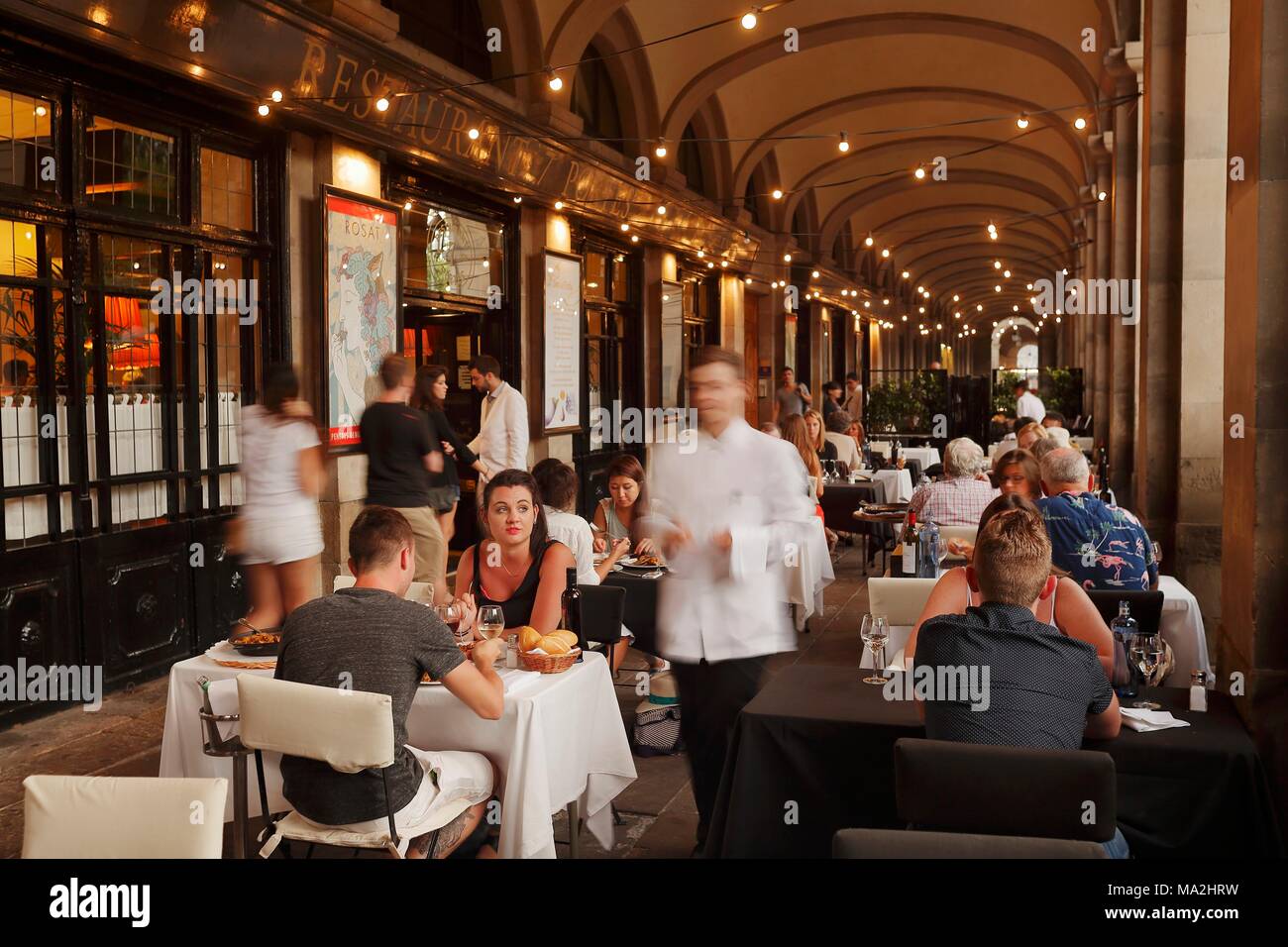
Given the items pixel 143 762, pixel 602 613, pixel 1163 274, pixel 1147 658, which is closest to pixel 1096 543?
pixel 1147 658

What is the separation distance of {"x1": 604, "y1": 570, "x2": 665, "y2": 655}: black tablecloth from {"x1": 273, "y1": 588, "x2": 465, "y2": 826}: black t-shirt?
2.32 metres

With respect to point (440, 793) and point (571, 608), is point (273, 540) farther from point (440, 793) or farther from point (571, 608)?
point (440, 793)

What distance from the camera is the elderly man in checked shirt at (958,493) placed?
22.2 ft

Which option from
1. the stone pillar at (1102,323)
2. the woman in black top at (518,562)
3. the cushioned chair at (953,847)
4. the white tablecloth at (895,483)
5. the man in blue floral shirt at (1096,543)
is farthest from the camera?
the stone pillar at (1102,323)

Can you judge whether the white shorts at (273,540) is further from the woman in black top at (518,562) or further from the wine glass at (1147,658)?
Answer: the wine glass at (1147,658)

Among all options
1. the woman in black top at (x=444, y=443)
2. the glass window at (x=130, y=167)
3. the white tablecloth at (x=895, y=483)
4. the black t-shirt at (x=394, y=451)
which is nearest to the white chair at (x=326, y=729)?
the black t-shirt at (x=394, y=451)

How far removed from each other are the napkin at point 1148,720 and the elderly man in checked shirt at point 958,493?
3538 mm

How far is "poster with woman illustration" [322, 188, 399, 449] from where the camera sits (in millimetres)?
7449

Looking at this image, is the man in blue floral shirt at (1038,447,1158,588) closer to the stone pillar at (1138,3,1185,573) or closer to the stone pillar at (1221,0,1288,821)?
the stone pillar at (1221,0,1288,821)

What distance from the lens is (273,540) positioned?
212 inches

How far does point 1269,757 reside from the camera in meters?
3.37

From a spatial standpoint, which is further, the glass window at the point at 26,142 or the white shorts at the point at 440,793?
the glass window at the point at 26,142

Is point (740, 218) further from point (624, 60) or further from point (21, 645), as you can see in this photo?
point (21, 645)
